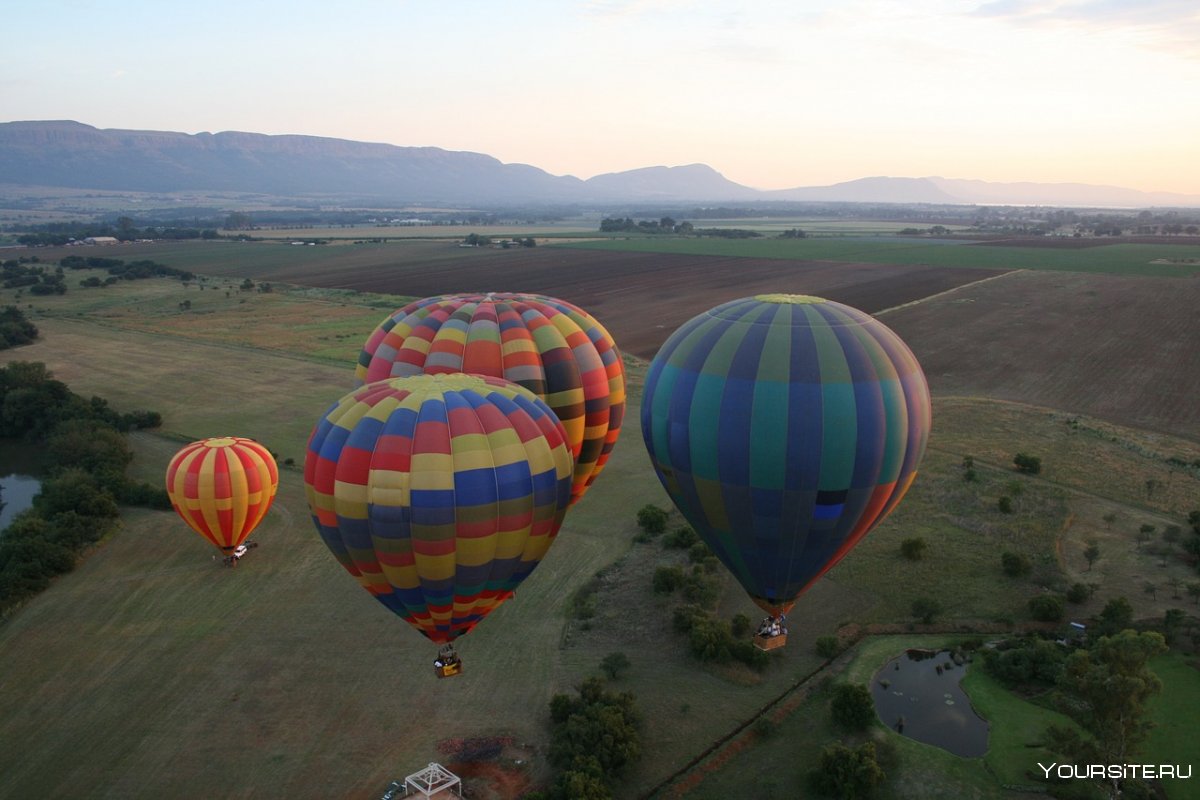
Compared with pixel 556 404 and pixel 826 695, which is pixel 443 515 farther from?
pixel 826 695

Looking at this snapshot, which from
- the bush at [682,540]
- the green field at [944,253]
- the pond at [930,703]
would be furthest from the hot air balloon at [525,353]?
the green field at [944,253]

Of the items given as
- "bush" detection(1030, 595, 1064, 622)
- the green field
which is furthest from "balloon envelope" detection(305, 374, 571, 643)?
the green field

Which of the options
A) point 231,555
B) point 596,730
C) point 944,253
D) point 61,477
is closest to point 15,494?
point 61,477

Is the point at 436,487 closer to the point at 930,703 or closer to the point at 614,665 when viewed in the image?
the point at 614,665

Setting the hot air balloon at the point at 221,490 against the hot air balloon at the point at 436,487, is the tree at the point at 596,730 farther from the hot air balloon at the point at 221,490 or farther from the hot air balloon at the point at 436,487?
the hot air balloon at the point at 221,490

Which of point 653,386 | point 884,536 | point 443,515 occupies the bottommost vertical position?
point 884,536

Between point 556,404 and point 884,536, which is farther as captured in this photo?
point 884,536

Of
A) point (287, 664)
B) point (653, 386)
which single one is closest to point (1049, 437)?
point (653, 386)
